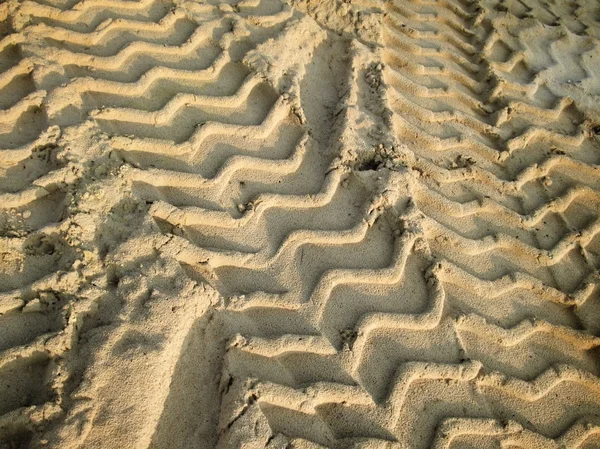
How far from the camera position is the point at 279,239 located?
205 centimetres

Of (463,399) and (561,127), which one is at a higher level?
(561,127)

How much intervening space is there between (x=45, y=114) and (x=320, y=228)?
52.2 inches

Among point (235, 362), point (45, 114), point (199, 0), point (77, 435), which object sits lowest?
point (77, 435)

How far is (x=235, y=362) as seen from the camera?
169 cm

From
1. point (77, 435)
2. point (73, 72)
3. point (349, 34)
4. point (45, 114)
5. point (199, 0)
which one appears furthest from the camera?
point (349, 34)

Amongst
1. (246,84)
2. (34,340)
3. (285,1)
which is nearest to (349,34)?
(285,1)

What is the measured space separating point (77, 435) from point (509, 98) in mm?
3002

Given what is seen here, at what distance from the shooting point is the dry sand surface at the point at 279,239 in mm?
1618

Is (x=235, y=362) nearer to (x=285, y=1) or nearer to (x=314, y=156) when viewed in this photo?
(x=314, y=156)

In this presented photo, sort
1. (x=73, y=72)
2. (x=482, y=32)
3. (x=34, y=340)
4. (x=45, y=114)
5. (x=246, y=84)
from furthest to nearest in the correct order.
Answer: (x=482, y=32), (x=246, y=84), (x=73, y=72), (x=45, y=114), (x=34, y=340)

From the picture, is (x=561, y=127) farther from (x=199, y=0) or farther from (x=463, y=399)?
(x=199, y=0)

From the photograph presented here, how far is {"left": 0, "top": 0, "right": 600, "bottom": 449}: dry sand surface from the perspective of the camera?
1618 millimetres

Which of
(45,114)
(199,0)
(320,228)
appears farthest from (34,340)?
(199,0)

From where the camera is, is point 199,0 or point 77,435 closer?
point 77,435
